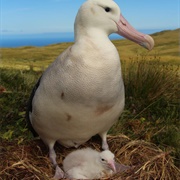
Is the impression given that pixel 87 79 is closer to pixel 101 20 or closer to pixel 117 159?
pixel 101 20

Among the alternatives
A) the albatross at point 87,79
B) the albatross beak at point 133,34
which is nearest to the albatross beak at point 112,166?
the albatross at point 87,79

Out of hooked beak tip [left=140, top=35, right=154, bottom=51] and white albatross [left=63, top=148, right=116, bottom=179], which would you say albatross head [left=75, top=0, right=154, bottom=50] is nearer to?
hooked beak tip [left=140, top=35, right=154, bottom=51]

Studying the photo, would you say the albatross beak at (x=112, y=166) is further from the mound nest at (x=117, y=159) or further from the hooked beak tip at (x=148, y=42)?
the hooked beak tip at (x=148, y=42)

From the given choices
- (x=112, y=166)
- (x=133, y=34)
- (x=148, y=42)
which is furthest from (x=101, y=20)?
(x=112, y=166)

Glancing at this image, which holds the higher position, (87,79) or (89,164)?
(87,79)

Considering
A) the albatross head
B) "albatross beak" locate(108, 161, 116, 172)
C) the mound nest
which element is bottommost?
the mound nest

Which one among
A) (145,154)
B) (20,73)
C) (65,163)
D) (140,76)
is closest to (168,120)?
(140,76)

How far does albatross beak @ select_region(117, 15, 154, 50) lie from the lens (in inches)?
146

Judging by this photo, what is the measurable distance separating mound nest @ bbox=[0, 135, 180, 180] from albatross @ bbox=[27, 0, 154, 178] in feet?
1.06

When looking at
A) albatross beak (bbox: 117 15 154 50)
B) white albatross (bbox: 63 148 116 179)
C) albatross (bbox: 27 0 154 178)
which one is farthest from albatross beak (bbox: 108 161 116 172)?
albatross beak (bbox: 117 15 154 50)

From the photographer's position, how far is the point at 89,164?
3912mm

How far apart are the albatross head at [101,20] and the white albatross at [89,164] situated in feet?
3.20

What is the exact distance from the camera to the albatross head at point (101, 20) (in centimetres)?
358

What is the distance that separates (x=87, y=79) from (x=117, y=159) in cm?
101
